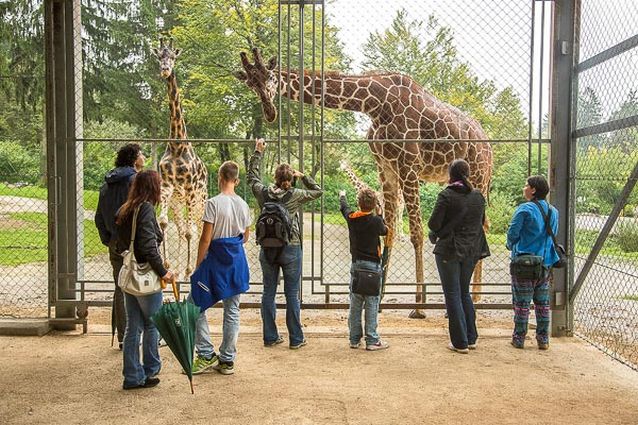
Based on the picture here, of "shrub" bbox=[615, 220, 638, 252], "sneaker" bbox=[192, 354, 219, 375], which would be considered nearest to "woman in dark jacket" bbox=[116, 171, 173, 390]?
"sneaker" bbox=[192, 354, 219, 375]

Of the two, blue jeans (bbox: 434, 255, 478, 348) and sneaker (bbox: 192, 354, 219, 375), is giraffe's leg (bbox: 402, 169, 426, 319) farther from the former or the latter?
sneaker (bbox: 192, 354, 219, 375)

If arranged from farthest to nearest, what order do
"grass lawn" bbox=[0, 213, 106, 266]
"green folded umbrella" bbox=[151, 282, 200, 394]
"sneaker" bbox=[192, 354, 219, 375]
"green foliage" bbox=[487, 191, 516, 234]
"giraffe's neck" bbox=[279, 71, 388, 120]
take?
"grass lawn" bbox=[0, 213, 106, 266] → "green foliage" bbox=[487, 191, 516, 234] → "giraffe's neck" bbox=[279, 71, 388, 120] → "sneaker" bbox=[192, 354, 219, 375] → "green folded umbrella" bbox=[151, 282, 200, 394]

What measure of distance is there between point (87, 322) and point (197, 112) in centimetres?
394

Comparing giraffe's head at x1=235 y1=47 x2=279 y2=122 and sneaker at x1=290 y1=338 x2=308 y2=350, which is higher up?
giraffe's head at x1=235 y1=47 x2=279 y2=122

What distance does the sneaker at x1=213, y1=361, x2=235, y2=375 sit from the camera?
4.89 m

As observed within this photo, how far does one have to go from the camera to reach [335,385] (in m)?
Result: 4.62

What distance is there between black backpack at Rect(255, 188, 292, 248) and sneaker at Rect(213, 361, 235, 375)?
104 cm

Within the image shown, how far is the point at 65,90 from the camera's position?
6.20 meters

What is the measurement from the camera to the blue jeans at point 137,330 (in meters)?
4.39

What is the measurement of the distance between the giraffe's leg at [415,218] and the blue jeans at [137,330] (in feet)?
10.5


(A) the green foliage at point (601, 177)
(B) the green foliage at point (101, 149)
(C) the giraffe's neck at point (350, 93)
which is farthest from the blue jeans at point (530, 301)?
(B) the green foliage at point (101, 149)

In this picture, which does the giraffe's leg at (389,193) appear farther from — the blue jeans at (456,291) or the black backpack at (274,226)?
the black backpack at (274,226)

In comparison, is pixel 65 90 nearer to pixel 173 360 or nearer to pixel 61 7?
pixel 61 7

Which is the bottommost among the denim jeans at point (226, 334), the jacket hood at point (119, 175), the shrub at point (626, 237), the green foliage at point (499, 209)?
the denim jeans at point (226, 334)
